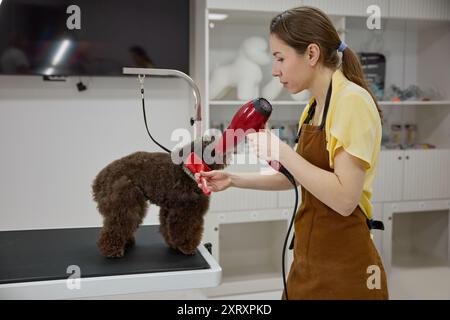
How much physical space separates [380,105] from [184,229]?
6.80 ft

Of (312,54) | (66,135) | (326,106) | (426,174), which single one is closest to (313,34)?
(312,54)

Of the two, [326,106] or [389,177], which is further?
[389,177]

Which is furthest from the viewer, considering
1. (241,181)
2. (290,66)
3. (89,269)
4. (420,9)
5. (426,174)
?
(426,174)

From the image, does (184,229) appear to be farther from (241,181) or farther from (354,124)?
(354,124)

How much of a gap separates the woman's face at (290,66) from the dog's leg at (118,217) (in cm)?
56

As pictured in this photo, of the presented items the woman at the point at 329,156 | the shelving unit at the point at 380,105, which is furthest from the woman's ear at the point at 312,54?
the shelving unit at the point at 380,105

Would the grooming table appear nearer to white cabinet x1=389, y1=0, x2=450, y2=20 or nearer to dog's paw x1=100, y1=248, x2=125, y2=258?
dog's paw x1=100, y1=248, x2=125, y2=258

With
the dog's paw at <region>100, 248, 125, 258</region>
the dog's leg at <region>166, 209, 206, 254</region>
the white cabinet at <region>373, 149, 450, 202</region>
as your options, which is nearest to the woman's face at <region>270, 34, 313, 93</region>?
the dog's leg at <region>166, 209, 206, 254</region>

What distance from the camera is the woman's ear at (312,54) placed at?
43.4 inches

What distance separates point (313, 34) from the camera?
1.10 m

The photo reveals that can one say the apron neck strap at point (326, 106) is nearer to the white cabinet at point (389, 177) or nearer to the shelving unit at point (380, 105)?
the shelving unit at point (380, 105)

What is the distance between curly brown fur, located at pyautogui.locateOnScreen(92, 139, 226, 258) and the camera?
135 cm

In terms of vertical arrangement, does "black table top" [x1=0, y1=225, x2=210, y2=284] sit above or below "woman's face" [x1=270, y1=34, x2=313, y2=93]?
below

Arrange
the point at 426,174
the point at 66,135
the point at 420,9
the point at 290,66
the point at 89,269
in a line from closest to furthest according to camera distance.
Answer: the point at 290,66 → the point at 89,269 → the point at 66,135 → the point at 420,9 → the point at 426,174
